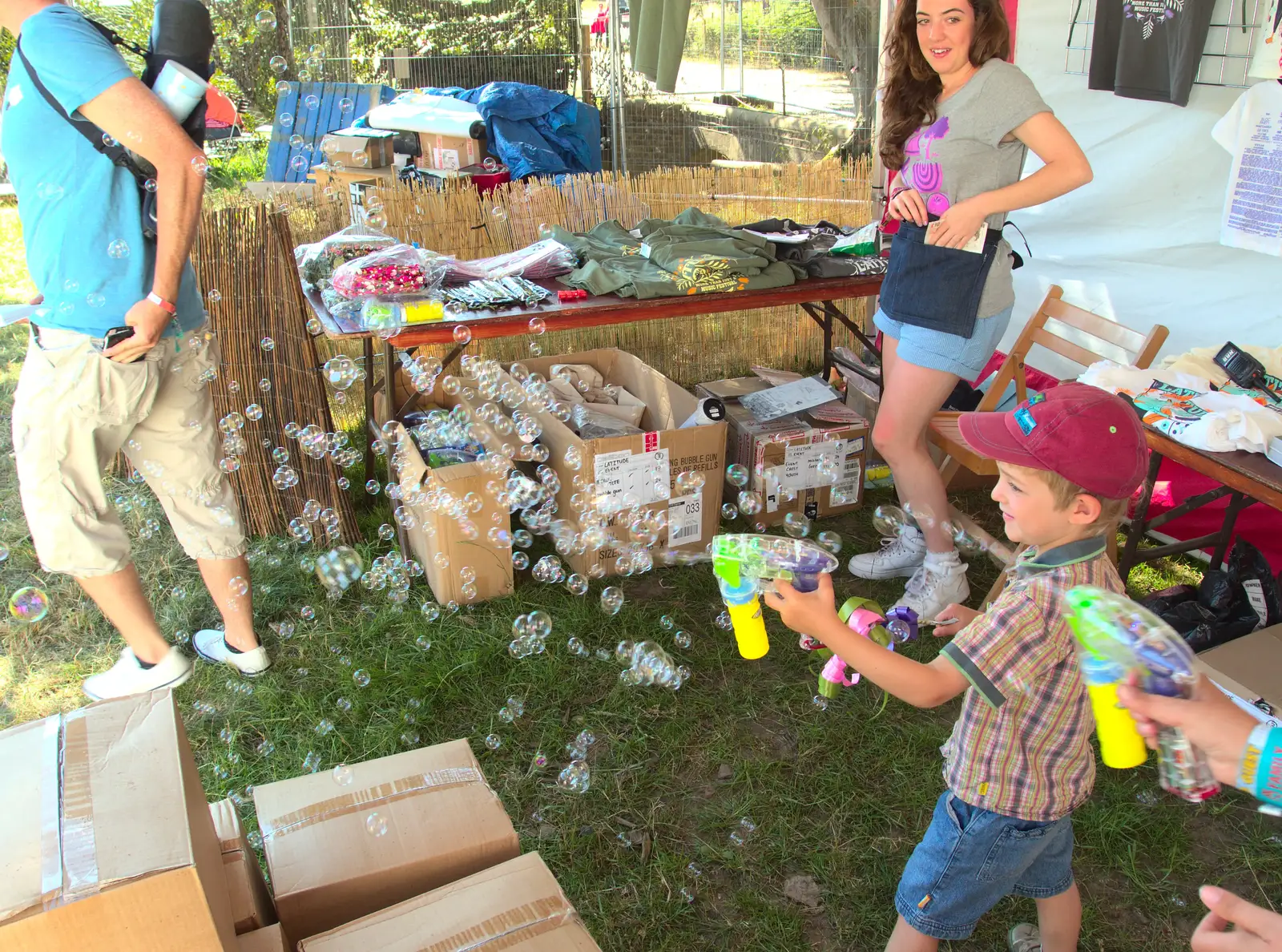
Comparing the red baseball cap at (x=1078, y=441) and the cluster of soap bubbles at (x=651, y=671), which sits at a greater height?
the red baseball cap at (x=1078, y=441)

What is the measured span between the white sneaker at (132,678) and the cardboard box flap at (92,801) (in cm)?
163

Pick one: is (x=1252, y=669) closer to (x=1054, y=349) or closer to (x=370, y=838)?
(x=1054, y=349)

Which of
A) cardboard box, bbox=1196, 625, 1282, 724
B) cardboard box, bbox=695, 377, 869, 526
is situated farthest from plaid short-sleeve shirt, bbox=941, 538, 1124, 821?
cardboard box, bbox=695, 377, 869, 526

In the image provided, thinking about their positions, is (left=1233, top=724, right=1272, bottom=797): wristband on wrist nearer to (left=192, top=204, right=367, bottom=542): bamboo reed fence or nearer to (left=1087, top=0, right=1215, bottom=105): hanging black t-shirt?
(left=1087, top=0, right=1215, bottom=105): hanging black t-shirt

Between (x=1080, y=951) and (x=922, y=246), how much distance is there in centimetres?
195

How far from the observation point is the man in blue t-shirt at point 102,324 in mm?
2334

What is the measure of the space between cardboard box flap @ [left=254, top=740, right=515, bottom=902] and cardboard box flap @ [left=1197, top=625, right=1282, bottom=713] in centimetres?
210

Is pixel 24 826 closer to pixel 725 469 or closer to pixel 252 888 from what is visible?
pixel 252 888

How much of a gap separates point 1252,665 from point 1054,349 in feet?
5.02

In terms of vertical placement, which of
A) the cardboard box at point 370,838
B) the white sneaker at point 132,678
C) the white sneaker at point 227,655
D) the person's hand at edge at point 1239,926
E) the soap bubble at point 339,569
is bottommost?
the white sneaker at point 227,655

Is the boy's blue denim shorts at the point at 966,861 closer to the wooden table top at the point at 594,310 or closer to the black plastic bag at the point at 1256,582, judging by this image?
the black plastic bag at the point at 1256,582

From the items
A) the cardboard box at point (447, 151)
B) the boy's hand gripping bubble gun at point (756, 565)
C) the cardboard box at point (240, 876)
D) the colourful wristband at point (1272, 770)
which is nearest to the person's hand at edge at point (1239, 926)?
the colourful wristband at point (1272, 770)

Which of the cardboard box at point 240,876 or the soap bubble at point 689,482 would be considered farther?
the soap bubble at point 689,482

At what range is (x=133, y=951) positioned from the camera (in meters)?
1.19
